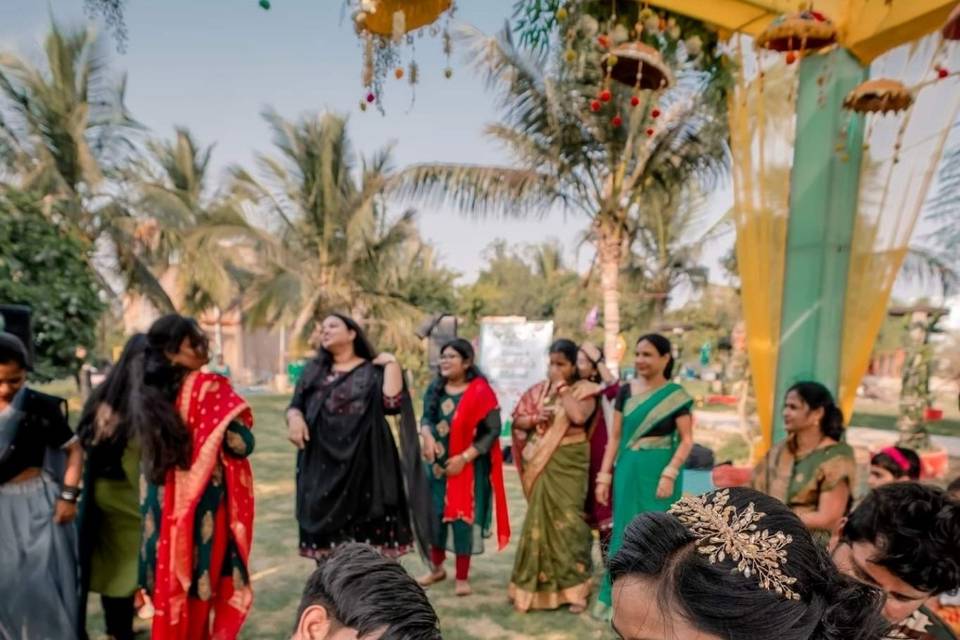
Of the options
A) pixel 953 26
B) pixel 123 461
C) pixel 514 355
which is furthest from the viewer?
pixel 514 355

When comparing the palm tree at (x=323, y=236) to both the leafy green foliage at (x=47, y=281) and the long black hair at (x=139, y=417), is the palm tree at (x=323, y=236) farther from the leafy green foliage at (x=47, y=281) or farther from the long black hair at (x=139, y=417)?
the long black hair at (x=139, y=417)

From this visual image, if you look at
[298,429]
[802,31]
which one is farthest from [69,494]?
[802,31]

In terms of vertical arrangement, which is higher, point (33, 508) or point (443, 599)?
point (33, 508)

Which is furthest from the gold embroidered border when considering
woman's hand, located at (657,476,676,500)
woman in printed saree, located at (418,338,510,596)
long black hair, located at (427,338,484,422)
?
long black hair, located at (427,338,484,422)

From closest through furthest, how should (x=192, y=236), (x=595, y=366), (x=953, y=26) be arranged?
(x=953, y=26), (x=595, y=366), (x=192, y=236)

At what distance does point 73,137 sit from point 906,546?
12504 mm

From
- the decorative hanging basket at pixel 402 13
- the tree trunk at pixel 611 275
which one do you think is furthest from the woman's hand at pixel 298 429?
the tree trunk at pixel 611 275

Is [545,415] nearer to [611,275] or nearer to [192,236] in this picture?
[611,275]

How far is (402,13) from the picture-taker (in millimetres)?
1800

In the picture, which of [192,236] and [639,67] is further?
[192,236]

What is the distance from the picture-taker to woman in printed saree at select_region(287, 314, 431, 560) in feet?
10.9

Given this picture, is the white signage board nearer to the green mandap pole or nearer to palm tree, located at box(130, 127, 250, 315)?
the green mandap pole

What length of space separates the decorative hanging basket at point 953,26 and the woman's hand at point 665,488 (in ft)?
6.93

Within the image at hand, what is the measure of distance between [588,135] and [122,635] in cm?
749
